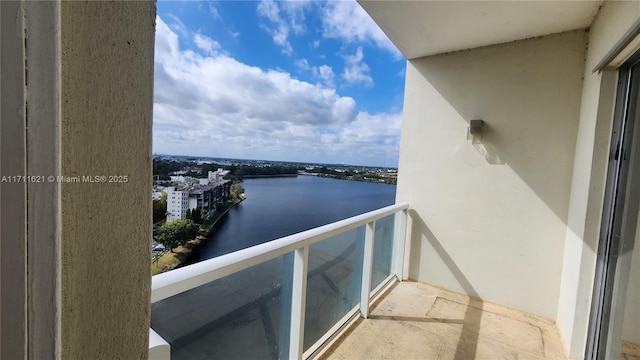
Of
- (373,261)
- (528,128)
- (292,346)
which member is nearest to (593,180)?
(528,128)

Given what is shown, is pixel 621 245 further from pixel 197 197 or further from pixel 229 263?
pixel 197 197

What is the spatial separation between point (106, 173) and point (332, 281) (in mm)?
1980

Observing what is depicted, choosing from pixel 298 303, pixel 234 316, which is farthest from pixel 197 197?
pixel 298 303

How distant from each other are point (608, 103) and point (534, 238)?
1354 mm

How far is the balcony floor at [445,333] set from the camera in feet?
7.02

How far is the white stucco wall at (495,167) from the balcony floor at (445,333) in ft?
0.84

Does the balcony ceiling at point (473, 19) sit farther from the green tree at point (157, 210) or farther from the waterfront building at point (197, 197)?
the green tree at point (157, 210)

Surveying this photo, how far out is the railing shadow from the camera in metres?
2.21

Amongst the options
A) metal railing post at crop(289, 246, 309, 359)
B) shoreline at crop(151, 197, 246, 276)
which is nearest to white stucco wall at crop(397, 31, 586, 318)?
metal railing post at crop(289, 246, 309, 359)

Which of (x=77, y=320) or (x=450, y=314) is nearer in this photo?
(x=77, y=320)

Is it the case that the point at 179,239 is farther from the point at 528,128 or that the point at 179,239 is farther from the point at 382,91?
the point at 382,91

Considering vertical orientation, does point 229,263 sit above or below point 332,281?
above

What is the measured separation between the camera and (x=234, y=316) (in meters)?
1.37

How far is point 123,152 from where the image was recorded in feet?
1.78
